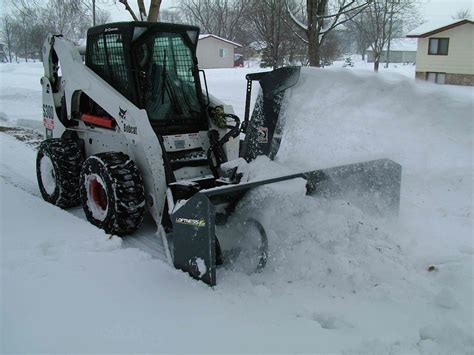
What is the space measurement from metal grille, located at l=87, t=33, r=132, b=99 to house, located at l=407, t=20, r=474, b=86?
24884mm

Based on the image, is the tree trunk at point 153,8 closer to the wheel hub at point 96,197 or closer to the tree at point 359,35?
the wheel hub at point 96,197

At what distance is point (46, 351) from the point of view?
2941 millimetres

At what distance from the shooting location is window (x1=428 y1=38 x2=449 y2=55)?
28.3 metres

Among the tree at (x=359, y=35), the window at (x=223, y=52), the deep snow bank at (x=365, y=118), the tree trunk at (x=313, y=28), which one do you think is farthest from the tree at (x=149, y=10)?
the window at (x=223, y=52)

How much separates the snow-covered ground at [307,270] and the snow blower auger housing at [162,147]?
0.70 feet

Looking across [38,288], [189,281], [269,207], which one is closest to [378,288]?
[269,207]

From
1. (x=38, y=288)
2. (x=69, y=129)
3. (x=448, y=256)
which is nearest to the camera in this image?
(x=38, y=288)

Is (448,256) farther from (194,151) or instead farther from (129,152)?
(129,152)

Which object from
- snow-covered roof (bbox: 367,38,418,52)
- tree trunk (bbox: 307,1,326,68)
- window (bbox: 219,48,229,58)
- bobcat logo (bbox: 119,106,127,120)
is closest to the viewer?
bobcat logo (bbox: 119,106,127,120)

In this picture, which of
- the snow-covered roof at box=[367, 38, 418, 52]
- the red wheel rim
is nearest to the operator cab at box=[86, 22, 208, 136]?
the red wheel rim

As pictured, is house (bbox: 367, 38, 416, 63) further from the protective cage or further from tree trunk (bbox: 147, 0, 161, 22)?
the protective cage

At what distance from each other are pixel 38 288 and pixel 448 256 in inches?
140

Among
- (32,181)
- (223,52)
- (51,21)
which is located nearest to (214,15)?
(223,52)

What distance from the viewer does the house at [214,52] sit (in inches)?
1841
